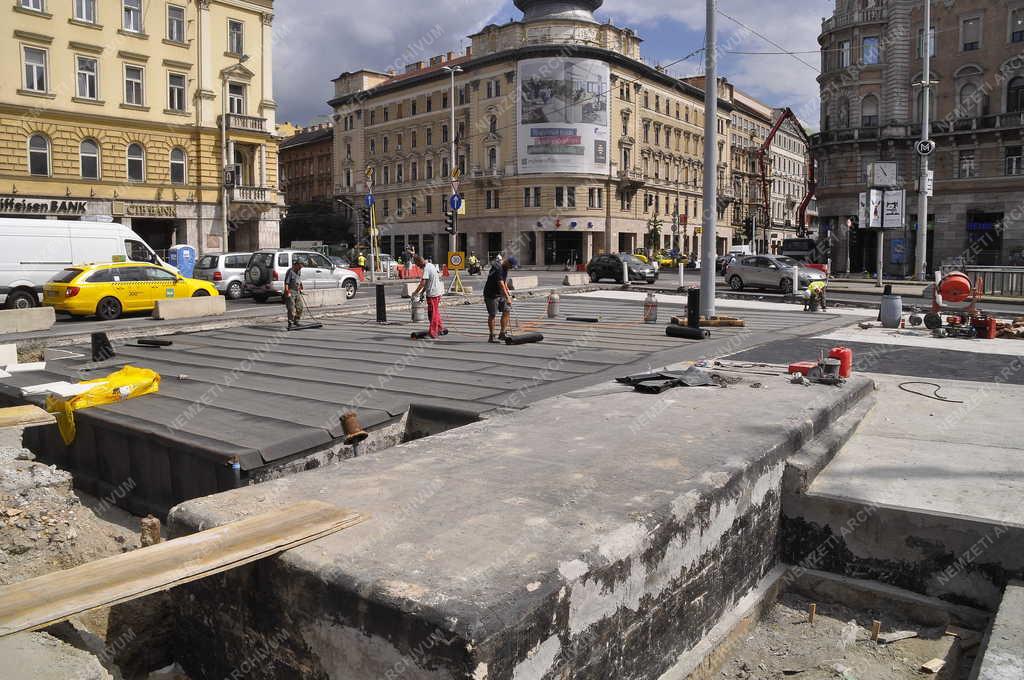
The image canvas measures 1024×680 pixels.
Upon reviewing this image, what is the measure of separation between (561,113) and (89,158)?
3693 cm

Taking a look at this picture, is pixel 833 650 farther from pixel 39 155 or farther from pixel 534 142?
pixel 534 142

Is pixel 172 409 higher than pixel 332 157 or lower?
lower

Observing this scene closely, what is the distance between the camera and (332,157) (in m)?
86.3

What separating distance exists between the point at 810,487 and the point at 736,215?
93240 mm

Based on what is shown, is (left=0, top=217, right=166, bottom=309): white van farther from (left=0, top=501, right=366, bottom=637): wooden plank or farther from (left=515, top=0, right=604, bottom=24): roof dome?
(left=515, top=0, right=604, bottom=24): roof dome

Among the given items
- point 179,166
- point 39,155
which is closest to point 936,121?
point 179,166

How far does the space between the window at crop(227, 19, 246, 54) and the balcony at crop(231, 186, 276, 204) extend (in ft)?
24.4

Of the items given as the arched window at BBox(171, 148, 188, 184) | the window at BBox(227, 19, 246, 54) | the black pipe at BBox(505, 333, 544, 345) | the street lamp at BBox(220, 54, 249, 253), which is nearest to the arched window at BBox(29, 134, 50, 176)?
the arched window at BBox(171, 148, 188, 184)

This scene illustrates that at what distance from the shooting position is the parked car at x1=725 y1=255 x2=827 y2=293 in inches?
1175

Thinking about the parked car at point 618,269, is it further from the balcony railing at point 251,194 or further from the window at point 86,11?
the window at point 86,11

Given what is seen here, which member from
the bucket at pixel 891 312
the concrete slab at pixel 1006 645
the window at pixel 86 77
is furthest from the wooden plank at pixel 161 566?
the window at pixel 86 77

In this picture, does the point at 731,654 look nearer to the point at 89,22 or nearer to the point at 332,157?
the point at 89,22

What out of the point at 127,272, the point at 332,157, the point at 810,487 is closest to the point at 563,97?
the point at 332,157

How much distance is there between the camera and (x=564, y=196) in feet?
216
